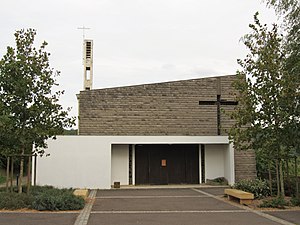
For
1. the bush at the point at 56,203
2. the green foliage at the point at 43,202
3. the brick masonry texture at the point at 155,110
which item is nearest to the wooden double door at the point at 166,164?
the brick masonry texture at the point at 155,110

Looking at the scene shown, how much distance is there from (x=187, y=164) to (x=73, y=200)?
38.0ft

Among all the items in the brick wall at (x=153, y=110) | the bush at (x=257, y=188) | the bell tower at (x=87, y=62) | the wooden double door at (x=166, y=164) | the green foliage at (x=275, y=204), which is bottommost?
the green foliage at (x=275, y=204)

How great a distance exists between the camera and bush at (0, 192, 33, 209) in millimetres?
12289

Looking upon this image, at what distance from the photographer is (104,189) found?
805 inches

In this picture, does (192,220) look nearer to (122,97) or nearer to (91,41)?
(122,97)

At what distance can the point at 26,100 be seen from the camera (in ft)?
44.6

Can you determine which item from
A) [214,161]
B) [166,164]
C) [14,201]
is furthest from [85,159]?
[14,201]

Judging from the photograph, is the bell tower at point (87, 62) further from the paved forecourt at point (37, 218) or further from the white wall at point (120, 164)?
the paved forecourt at point (37, 218)

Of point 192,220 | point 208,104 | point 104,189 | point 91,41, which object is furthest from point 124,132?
point 192,220

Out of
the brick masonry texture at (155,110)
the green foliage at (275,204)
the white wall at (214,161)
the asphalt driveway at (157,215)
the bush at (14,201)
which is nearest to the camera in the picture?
the asphalt driveway at (157,215)

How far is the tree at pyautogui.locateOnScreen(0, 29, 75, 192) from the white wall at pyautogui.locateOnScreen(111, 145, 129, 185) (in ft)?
28.6

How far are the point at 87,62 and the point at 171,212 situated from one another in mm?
18851

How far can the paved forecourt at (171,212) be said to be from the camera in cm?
1024

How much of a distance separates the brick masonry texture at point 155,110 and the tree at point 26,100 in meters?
8.37
